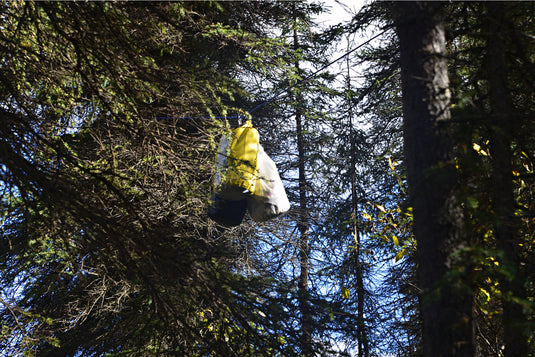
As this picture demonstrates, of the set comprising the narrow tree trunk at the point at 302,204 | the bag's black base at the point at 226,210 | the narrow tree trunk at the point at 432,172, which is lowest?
the narrow tree trunk at the point at 432,172

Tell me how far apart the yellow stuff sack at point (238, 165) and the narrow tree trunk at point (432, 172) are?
1778 millimetres

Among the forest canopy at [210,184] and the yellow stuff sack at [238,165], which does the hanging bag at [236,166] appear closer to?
the yellow stuff sack at [238,165]

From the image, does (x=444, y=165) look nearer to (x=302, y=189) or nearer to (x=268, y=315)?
(x=268, y=315)

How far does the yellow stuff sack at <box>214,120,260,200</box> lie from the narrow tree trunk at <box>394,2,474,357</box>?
1778mm

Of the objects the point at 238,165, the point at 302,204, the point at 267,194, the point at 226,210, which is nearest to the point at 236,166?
the point at 238,165

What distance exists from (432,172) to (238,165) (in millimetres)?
2286

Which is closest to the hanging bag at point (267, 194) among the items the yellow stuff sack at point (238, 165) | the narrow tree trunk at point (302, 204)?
the yellow stuff sack at point (238, 165)

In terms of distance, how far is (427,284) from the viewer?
2957 mm

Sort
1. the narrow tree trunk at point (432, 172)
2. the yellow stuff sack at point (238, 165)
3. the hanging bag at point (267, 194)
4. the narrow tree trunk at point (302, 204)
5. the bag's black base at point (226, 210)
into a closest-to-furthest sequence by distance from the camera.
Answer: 1. the narrow tree trunk at point (432, 172)
2. the yellow stuff sack at point (238, 165)
3. the hanging bag at point (267, 194)
4. the bag's black base at point (226, 210)
5. the narrow tree trunk at point (302, 204)

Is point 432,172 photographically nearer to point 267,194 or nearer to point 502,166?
point 502,166

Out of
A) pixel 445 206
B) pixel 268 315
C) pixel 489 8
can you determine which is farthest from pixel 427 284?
pixel 489 8

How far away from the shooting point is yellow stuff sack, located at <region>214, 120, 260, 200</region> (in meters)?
4.59

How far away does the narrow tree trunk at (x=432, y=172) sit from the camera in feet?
9.34

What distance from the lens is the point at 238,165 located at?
459 centimetres
